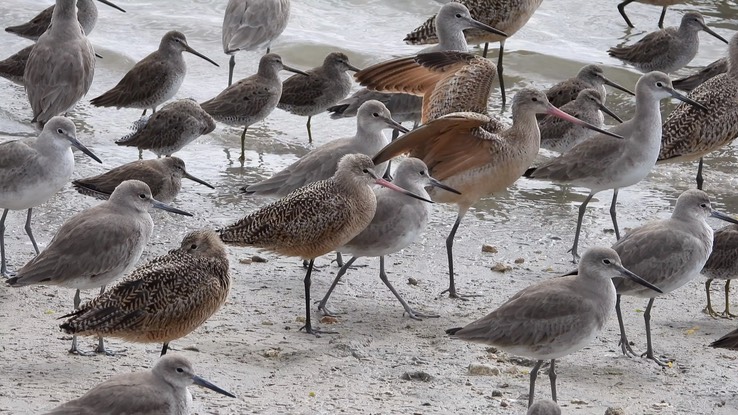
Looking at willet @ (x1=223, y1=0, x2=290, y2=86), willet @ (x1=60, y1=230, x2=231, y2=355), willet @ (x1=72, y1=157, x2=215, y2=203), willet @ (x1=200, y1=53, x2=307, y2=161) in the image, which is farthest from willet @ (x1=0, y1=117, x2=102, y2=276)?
willet @ (x1=223, y1=0, x2=290, y2=86)

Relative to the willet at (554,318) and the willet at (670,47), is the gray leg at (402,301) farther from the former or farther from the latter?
the willet at (670,47)

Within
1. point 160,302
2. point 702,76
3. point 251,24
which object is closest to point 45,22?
point 251,24

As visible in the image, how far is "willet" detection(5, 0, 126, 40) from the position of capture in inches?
505

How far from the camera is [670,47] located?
A: 1307cm

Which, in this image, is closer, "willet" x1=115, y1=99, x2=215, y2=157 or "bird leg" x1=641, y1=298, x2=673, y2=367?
"bird leg" x1=641, y1=298, x2=673, y2=367

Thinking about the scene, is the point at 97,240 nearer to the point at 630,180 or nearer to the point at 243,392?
the point at 243,392

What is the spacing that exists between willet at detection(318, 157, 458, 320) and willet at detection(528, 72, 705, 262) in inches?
56.1

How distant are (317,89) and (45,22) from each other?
119 inches

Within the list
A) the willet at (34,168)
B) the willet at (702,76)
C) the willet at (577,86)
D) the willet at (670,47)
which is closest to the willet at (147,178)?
the willet at (34,168)

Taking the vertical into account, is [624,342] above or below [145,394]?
below

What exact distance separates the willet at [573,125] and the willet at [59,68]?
3.87 metres

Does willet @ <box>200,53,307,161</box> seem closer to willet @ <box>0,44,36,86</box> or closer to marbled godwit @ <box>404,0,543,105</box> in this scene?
willet @ <box>0,44,36,86</box>

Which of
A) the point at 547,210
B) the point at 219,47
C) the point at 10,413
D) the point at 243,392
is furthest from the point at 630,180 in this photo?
the point at 219,47

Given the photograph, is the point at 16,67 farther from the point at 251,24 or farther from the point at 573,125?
the point at 573,125
